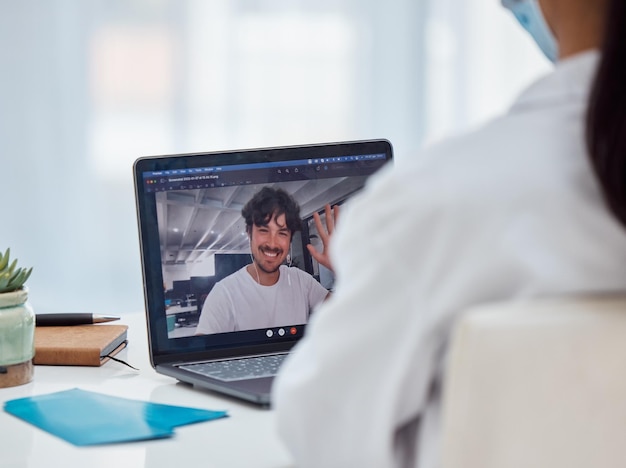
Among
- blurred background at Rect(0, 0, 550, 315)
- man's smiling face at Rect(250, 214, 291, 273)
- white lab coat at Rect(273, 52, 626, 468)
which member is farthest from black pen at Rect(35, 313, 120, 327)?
blurred background at Rect(0, 0, 550, 315)

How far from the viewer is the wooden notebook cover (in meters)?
1.20

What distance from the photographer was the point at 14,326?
1.06m

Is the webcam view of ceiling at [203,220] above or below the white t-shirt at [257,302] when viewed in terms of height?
above

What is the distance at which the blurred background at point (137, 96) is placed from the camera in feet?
9.71

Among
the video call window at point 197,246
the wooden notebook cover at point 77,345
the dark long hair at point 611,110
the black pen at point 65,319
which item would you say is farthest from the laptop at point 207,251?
the dark long hair at point 611,110

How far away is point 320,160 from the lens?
49.5 inches

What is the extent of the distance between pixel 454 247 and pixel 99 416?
0.51 metres

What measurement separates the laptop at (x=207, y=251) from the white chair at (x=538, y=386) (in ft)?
1.79

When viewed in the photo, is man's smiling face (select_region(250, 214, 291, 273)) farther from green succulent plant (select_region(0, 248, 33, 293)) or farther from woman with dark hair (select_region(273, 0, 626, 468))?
woman with dark hair (select_region(273, 0, 626, 468))

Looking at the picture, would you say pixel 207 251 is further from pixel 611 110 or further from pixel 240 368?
pixel 611 110

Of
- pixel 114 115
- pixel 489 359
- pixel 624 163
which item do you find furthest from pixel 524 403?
pixel 114 115

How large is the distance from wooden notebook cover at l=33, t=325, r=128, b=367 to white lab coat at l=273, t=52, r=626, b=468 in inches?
23.5

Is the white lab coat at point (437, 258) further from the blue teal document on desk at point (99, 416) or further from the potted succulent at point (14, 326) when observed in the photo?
the potted succulent at point (14, 326)

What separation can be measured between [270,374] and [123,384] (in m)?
0.19
